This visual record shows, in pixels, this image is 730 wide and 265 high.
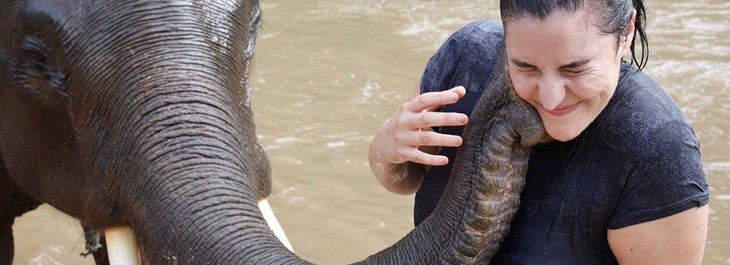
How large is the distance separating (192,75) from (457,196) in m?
0.69

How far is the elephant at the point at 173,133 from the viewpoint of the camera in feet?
6.96

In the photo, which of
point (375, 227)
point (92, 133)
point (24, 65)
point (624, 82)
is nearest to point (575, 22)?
point (624, 82)

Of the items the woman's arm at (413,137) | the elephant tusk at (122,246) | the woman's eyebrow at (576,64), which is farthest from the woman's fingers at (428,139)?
the elephant tusk at (122,246)

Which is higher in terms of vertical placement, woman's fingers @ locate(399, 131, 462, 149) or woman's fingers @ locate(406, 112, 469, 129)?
woman's fingers @ locate(406, 112, 469, 129)

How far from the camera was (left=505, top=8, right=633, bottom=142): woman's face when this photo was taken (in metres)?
1.95

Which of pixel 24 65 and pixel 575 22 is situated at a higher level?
pixel 575 22

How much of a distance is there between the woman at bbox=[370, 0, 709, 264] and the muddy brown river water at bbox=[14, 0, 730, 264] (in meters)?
1.65

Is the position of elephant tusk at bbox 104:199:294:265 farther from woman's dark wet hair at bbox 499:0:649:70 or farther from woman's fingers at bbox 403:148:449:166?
woman's dark wet hair at bbox 499:0:649:70

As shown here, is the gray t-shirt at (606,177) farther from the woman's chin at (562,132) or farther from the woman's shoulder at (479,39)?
the woman's chin at (562,132)

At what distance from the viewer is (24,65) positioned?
9.10 feet

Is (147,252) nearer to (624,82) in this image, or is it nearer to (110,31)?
(110,31)

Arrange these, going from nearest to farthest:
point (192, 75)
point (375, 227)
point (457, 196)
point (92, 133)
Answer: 1. point (457, 196)
2. point (192, 75)
3. point (92, 133)
4. point (375, 227)

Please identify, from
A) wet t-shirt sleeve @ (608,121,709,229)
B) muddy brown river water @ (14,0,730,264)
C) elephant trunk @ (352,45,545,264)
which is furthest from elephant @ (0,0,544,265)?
muddy brown river water @ (14,0,730,264)

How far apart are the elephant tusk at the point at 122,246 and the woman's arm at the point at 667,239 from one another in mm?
1073
